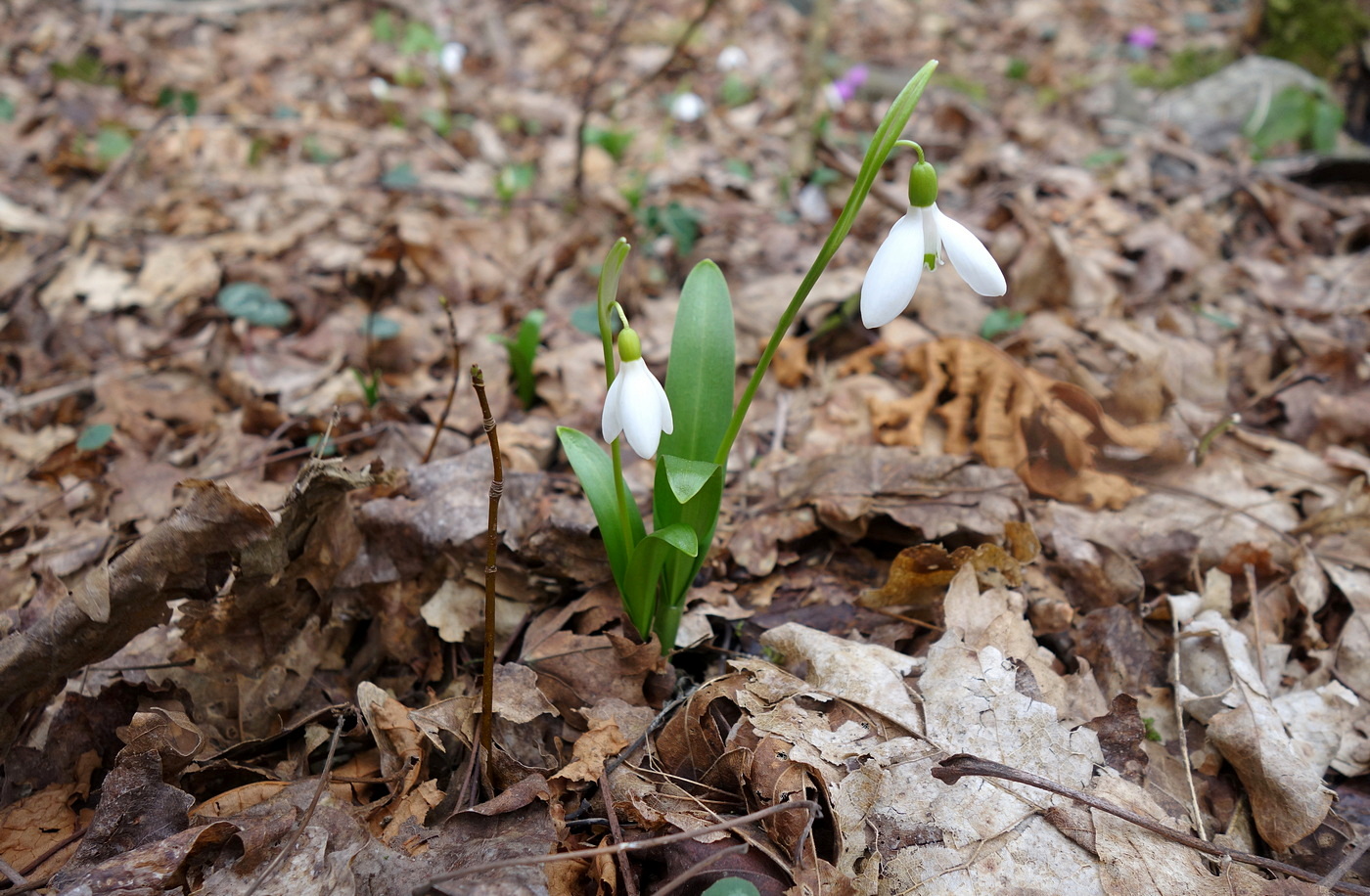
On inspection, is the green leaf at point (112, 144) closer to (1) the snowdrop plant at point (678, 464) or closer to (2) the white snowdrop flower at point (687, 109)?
(2) the white snowdrop flower at point (687, 109)

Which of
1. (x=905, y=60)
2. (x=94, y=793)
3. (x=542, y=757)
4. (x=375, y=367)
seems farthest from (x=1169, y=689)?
(x=905, y=60)

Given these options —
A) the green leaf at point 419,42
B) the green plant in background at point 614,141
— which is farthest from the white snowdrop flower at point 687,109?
the green leaf at point 419,42

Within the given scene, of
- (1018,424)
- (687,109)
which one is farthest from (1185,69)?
(1018,424)

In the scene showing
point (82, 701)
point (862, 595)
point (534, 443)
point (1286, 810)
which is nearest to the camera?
point (1286, 810)

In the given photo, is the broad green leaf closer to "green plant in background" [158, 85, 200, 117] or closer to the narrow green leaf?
the narrow green leaf

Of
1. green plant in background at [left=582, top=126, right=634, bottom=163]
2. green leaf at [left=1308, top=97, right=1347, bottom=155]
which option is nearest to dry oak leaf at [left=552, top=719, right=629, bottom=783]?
green plant in background at [left=582, top=126, right=634, bottom=163]

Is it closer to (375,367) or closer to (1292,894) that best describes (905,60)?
(375,367)

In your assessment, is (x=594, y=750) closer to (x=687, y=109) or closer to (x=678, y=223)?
(x=678, y=223)

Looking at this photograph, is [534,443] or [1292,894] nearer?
[1292,894]
